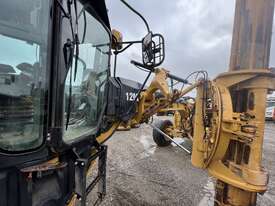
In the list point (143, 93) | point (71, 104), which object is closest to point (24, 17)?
point (71, 104)

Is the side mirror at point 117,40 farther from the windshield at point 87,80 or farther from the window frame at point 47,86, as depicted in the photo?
the window frame at point 47,86

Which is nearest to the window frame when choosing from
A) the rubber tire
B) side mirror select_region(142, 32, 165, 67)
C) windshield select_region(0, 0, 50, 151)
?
windshield select_region(0, 0, 50, 151)

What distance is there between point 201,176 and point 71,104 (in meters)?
3.35

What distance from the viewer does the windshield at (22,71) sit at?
1.14 meters

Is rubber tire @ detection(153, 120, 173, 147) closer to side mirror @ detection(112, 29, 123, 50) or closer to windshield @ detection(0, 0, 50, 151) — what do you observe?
side mirror @ detection(112, 29, 123, 50)

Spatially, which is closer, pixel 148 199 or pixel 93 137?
pixel 93 137

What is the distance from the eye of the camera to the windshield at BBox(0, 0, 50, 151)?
3.73 ft

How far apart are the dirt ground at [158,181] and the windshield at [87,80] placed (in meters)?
1.59

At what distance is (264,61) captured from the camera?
2.07 meters

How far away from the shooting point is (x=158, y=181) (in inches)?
149

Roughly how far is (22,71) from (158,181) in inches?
125

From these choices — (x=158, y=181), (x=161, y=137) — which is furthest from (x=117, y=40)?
(x=161, y=137)

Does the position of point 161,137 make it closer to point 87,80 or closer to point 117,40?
point 117,40

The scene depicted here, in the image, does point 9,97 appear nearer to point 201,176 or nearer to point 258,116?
point 258,116
